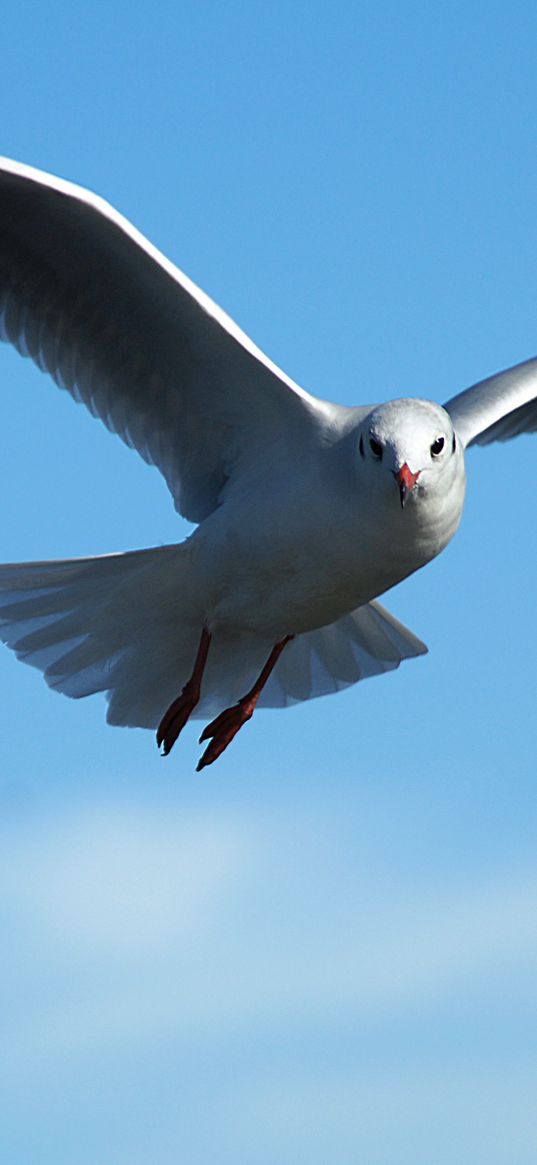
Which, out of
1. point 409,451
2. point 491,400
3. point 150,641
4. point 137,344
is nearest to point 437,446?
point 409,451

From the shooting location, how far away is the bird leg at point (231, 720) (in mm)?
9914

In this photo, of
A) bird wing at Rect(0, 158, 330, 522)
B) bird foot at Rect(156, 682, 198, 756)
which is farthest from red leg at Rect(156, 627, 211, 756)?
bird wing at Rect(0, 158, 330, 522)

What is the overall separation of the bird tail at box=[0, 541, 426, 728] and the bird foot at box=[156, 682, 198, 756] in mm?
295

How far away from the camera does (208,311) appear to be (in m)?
9.20

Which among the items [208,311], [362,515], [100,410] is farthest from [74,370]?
[362,515]

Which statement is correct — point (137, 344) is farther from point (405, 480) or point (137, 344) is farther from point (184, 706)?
point (405, 480)

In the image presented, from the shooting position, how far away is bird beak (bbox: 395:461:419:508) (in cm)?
845

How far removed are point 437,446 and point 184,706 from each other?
1.88 m

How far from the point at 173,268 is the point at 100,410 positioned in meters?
1.06

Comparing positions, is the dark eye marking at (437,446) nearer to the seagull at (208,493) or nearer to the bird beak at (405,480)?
the seagull at (208,493)

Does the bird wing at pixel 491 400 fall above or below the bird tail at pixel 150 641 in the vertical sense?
above

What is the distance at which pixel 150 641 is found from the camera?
1016cm

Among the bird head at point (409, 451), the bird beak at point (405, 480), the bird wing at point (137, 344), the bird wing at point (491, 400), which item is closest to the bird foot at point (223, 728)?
the bird wing at point (137, 344)

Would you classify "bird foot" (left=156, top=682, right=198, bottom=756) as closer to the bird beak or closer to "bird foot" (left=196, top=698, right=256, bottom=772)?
"bird foot" (left=196, top=698, right=256, bottom=772)
